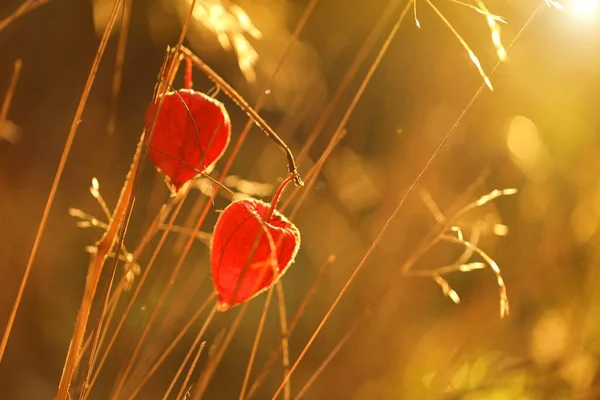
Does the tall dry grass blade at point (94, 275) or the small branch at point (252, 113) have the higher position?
the small branch at point (252, 113)

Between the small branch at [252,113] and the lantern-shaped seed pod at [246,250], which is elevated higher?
the small branch at [252,113]

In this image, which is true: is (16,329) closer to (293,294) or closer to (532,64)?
(293,294)

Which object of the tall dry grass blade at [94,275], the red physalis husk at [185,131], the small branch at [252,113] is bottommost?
the tall dry grass blade at [94,275]

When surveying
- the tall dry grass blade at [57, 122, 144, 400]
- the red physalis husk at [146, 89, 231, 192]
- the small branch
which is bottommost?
the tall dry grass blade at [57, 122, 144, 400]

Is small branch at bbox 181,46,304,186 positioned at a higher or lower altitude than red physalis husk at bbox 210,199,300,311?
higher

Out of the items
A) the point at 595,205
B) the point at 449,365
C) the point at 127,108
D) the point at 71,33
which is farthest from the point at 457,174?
the point at 71,33
